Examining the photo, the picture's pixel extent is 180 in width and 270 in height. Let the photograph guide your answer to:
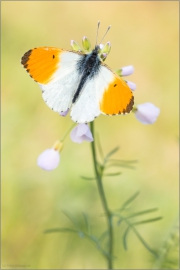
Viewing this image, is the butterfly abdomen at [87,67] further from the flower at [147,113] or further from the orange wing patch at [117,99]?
the flower at [147,113]

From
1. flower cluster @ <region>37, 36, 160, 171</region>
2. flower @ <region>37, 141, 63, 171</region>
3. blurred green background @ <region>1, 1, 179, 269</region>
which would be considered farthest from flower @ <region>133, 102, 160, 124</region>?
blurred green background @ <region>1, 1, 179, 269</region>

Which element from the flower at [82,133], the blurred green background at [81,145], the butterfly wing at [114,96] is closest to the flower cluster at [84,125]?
the flower at [82,133]

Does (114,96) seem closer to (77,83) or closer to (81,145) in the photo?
(77,83)

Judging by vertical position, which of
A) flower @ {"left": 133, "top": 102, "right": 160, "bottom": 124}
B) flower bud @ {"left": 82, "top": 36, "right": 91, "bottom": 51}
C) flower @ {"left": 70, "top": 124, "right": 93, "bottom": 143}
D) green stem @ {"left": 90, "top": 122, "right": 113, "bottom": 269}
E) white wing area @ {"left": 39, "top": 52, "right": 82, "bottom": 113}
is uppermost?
flower bud @ {"left": 82, "top": 36, "right": 91, "bottom": 51}

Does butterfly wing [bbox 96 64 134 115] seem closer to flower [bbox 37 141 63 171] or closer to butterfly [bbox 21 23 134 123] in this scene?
butterfly [bbox 21 23 134 123]

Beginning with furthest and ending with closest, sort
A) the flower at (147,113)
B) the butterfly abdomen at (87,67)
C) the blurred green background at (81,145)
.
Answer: the blurred green background at (81,145) < the flower at (147,113) < the butterfly abdomen at (87,67)

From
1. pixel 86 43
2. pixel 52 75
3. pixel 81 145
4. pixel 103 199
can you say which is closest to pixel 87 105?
pixel 52 75
